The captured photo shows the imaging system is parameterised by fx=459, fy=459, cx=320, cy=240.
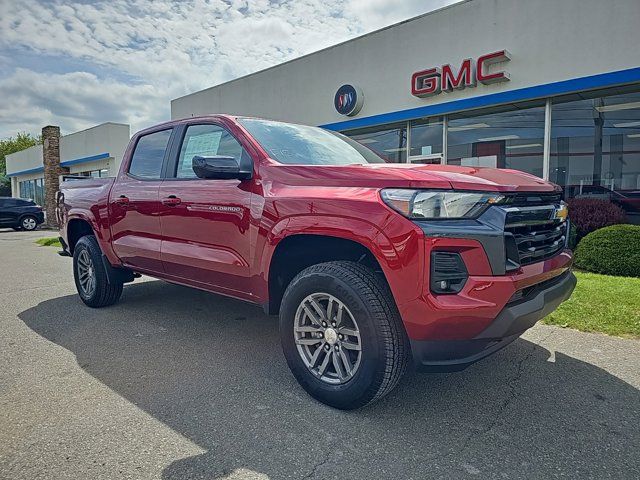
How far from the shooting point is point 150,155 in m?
4.52

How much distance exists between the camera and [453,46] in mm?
10352

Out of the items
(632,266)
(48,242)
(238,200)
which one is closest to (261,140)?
(238,200)

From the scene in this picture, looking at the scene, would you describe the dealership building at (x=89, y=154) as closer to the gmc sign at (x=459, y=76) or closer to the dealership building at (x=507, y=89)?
the dealership building at (x=507, y=89)

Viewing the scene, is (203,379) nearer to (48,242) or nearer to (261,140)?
(261,140)

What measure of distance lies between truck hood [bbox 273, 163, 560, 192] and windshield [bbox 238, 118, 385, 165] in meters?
0.30

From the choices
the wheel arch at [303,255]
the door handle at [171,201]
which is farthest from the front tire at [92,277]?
the wheel arch at [303,255]

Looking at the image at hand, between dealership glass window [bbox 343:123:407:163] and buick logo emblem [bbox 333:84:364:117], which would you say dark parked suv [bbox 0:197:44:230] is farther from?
dealership glass window [bbox 343:123:407:163]

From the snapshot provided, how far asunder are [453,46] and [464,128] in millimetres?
1845

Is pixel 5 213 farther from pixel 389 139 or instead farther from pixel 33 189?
pixel 33 189

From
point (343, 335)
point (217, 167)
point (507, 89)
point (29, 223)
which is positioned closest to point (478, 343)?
point (343, 335)

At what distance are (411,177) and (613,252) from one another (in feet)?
18.5

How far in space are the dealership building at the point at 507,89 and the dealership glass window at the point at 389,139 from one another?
32 millimetres

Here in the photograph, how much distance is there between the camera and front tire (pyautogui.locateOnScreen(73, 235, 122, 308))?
5.02 metres

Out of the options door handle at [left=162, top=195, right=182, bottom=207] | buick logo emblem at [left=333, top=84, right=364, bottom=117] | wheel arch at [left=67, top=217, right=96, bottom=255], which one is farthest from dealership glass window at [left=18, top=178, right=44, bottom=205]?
door handle at [left=162, top=195, right=182, bottom=207]
